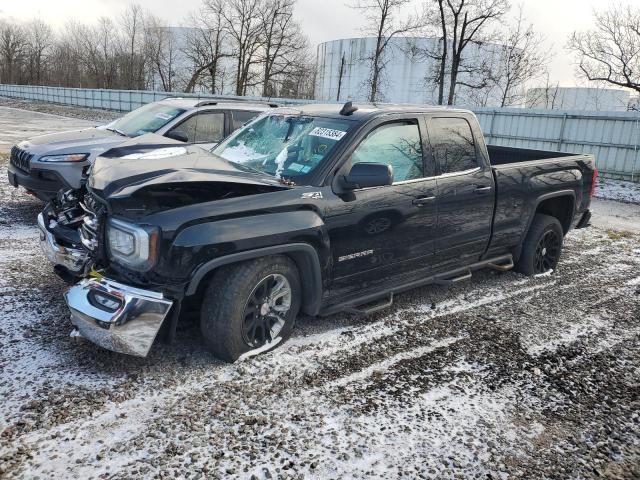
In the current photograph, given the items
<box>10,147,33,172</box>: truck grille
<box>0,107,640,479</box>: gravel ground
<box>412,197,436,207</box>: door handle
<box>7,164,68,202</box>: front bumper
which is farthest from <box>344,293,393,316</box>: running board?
<box>10,147,33,172</box>: truck grille

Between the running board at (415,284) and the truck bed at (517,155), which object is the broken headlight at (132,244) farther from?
the truck bed at (517,155)

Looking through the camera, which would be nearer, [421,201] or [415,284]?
[421,201]

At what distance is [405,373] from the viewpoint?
3.65 m

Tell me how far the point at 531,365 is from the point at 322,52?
54.3 meters

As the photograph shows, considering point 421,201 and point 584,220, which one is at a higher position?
point 421,201

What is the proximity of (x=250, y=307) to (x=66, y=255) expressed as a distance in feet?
5.20

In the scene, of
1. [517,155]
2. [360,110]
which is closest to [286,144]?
[360,110]

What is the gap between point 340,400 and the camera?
10.7ft

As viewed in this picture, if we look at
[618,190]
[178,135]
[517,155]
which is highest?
[517,155]

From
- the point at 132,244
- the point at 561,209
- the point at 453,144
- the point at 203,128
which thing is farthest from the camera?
the point at 203,128

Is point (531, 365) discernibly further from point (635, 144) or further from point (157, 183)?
point (635, 144)

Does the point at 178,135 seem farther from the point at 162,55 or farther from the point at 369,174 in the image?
the point at 162,55

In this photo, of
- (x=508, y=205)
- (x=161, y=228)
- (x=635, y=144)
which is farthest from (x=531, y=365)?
(x=635, y=144)

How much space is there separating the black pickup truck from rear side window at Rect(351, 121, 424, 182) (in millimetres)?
12
